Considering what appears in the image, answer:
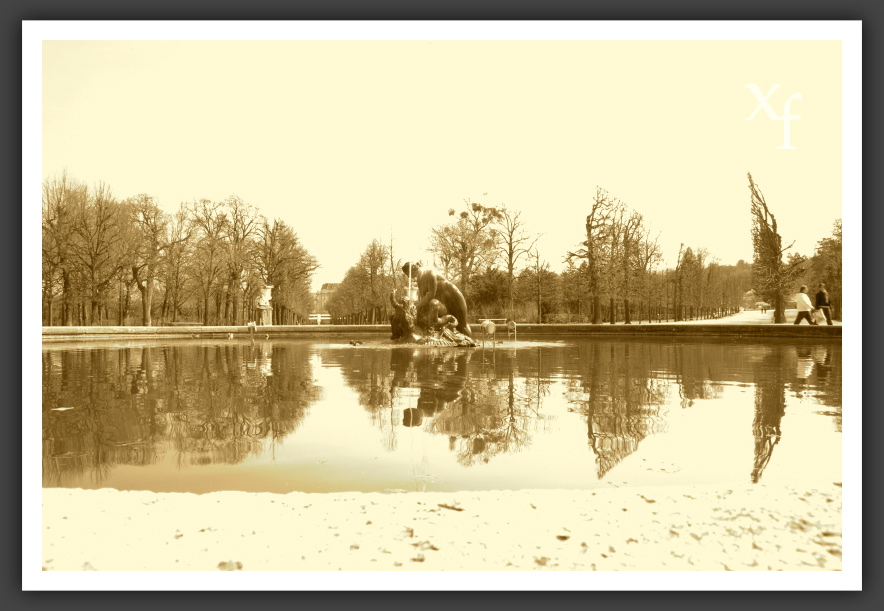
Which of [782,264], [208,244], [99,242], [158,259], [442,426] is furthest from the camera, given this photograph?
[208,244]

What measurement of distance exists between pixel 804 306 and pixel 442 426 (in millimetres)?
7950

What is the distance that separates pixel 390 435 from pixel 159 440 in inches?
107

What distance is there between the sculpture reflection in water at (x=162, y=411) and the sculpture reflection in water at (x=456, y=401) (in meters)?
1.24

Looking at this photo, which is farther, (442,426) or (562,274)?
(562,274)

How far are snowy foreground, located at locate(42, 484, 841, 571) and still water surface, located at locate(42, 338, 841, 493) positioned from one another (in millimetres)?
529

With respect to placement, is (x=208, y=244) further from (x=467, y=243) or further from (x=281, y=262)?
(x=467, y=243)

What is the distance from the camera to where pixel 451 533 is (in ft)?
13.6

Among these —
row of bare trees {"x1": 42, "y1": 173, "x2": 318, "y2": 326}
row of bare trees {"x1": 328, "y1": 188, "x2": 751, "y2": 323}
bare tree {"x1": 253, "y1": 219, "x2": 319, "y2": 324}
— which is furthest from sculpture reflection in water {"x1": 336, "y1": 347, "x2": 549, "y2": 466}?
bare tree {"x1": 253, "y1": 219, "x2": 319, "y2": 324}

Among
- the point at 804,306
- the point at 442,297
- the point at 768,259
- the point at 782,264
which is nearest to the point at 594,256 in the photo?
the point at 442,297

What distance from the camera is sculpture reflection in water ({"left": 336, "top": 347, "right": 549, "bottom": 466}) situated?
6.59 m

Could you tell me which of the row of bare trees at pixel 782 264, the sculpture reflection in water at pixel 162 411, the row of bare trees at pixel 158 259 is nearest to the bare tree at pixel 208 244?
the row of bare trees at pixel 158 259

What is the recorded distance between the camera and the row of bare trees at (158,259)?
10.6 m

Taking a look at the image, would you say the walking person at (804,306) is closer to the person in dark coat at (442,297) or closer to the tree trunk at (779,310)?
the tree trunk at (779,310)

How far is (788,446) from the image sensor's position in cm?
610
